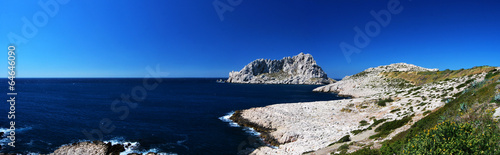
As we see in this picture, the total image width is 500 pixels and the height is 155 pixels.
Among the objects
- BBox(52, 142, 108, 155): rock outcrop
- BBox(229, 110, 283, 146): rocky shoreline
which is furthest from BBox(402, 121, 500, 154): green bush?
BBox(52, 142, 108, 155): rock outcrop

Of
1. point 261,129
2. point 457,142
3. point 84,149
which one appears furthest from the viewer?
point 261,129

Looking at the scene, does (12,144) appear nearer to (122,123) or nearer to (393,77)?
(122,123)

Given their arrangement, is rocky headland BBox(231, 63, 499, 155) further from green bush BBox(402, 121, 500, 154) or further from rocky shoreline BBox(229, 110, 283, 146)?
green bush BBox(402, 121, 500, 154)

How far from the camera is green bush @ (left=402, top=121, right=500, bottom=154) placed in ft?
25.5

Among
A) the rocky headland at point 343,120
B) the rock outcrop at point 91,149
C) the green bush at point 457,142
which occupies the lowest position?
the rock outcrop at point 91,149

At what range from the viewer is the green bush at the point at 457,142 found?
7.76m

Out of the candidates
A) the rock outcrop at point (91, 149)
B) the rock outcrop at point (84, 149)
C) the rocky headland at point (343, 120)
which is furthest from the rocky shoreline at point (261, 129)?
the rock outcrop at point (84, 149)

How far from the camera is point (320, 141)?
1025 inches

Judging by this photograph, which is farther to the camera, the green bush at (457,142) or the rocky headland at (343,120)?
the rocky headland at (343,120)

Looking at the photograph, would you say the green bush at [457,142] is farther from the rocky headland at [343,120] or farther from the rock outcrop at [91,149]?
the rock outcrop at [91,149]

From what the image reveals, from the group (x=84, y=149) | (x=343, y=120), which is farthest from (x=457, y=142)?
(x=84, y=149)

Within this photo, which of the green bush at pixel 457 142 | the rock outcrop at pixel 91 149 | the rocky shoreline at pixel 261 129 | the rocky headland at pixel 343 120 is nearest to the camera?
the green bush at pixel 457 142

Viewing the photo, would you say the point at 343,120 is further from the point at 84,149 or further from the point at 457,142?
the point at 84,149

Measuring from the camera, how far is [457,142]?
793 centimetres
